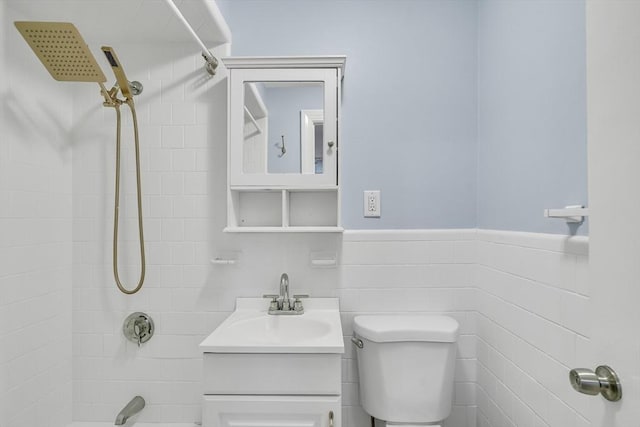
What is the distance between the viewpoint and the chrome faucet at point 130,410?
1.57 m

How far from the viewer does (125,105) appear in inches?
67.4

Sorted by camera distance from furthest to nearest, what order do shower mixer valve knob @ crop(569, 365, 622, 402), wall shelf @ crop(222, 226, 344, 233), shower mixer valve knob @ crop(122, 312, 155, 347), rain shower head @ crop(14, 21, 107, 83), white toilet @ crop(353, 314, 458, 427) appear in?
shower mixer valve knob @ crop(122, 312, 155, 347), wall shelf @ crop(222, 226, 344, 233), white toilet @ crop(353, 314, 458, 427), rain shower head @ crop(14, 21, 107, 83), shower mixer valve knob @ crop(569, 365, 622, 402)

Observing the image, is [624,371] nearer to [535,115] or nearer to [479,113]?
[535,115]

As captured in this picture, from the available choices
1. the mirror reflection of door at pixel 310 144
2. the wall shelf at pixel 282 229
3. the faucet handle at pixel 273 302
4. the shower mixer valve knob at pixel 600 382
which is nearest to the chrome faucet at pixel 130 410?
the faucet handle at pixel 273 302

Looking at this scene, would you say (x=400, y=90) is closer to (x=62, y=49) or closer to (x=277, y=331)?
(x=277, y=331)

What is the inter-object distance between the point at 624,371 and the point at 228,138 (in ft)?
4.72

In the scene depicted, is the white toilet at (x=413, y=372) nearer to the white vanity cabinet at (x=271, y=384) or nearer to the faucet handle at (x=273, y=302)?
the white vanity cabinet at (x=271, y=384)

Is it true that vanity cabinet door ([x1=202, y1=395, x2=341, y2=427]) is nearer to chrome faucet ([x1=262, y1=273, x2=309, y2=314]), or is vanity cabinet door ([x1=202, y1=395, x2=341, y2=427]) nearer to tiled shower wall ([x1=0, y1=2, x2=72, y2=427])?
chrome faucet ([x1=262, y1=273, x2=309, y2=314])

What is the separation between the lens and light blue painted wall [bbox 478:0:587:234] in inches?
42.3

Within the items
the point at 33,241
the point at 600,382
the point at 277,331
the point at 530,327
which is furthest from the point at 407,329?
the point at 33,241

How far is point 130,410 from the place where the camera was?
1.62m

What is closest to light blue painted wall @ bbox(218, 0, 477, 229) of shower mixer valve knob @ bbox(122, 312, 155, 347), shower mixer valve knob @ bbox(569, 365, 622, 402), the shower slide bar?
the shower slide bar

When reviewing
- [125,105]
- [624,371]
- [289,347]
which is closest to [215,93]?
[125,105]

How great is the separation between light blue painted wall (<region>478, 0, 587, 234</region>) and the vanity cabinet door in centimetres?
93
